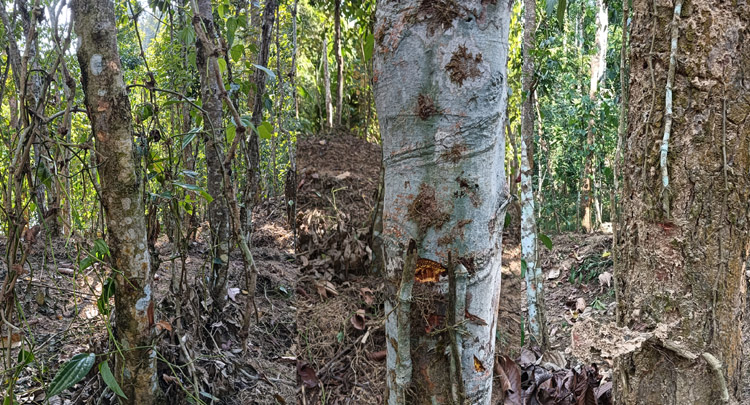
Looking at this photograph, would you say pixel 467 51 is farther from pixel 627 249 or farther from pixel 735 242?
pixel 735 242

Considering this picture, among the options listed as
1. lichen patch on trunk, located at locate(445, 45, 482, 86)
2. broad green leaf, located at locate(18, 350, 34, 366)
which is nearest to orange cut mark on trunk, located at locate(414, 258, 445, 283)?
lichen patch on trunk, located at locate(445, 45, 482, 86)

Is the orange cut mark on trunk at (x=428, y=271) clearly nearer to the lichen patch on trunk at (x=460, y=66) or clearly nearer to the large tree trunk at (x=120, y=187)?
the lichen patch on trunk at (x=460, y=66)

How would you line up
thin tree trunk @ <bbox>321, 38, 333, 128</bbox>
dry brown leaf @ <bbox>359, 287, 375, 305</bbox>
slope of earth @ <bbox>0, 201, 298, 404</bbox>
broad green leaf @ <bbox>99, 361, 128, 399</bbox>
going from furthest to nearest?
thin tree trunk @ <bbox>321, 38, 333, 128</bbox>
dry brown leaf @ <bbox>359, 287, 375, 305</bbox>
slope of earth @ <bbox>0, 201, 298, 404</bbox>
broad green leaf @ <bbox>99, 361, 128, 399</bbox>

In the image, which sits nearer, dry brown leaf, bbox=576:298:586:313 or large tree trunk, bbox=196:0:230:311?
large tree trunk, bbox=196:0:230:311

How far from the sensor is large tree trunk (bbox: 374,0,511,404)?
1.04m

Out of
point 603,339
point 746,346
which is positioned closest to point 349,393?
point 603,339

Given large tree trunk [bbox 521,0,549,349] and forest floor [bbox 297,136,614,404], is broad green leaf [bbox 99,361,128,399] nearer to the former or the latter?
forest floor [bbox 297,136,614,404]

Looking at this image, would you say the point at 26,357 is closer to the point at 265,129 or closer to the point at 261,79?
the point at 265,129

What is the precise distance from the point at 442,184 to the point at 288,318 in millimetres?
2485

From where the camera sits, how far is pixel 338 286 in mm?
3473

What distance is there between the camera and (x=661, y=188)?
1.52 metres

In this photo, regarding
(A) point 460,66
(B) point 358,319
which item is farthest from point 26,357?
(B) point 358,319

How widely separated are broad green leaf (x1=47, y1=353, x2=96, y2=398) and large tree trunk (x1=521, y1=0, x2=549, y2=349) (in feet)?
8.06

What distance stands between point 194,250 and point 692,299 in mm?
3296
